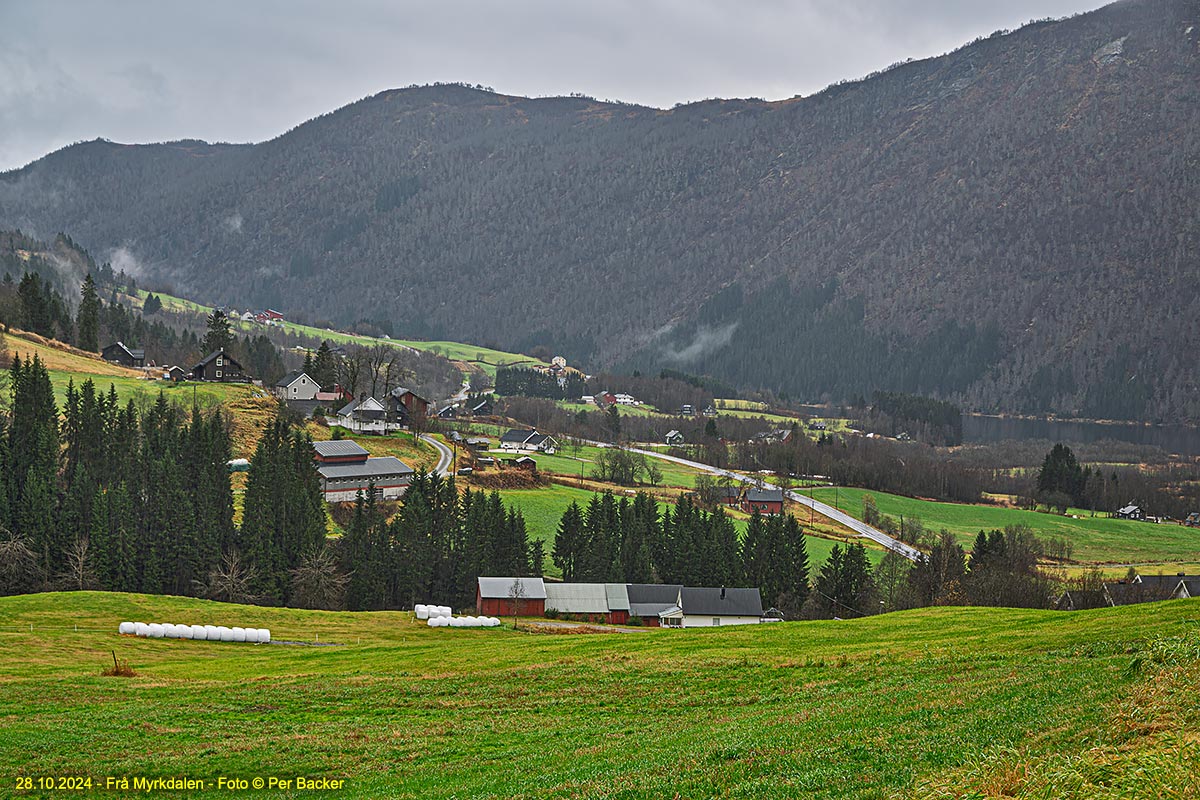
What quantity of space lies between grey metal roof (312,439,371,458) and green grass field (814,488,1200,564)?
82.3 meters

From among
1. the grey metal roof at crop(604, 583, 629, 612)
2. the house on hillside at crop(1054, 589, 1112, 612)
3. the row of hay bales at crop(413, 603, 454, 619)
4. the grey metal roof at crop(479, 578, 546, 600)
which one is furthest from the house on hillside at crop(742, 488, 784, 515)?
the row of hay bales at crop(413, 603, 454, 619)

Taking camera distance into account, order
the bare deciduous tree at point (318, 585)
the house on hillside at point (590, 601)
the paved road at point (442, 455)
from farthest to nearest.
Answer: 1. the paved road at point (442, 455)
2. the bare deciduous tree at point (318, 585)
3. the house on hillside at point (590, 601)

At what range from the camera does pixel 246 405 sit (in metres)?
150

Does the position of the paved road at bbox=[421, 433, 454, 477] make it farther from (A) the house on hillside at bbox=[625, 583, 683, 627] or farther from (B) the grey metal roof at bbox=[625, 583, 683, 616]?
(A) the house on hillside at bbox=[625, 583, 683, 627]

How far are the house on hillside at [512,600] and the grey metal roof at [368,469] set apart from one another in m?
41.0

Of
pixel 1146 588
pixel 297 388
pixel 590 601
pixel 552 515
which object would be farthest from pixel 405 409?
pixel 1146 588

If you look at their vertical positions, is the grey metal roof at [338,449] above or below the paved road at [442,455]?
above

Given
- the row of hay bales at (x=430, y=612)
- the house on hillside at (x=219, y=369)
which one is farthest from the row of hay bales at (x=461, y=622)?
the house on hillside at (x=219, y=369)

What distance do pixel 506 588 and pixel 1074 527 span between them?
4240 inches

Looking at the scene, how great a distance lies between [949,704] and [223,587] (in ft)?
267

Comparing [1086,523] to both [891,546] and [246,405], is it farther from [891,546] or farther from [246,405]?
[246,405]

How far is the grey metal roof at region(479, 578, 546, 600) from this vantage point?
9500 cm

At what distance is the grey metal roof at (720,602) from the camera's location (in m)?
96.8

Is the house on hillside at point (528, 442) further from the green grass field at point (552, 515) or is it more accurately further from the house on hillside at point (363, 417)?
the green grass field at point (552, 515)
